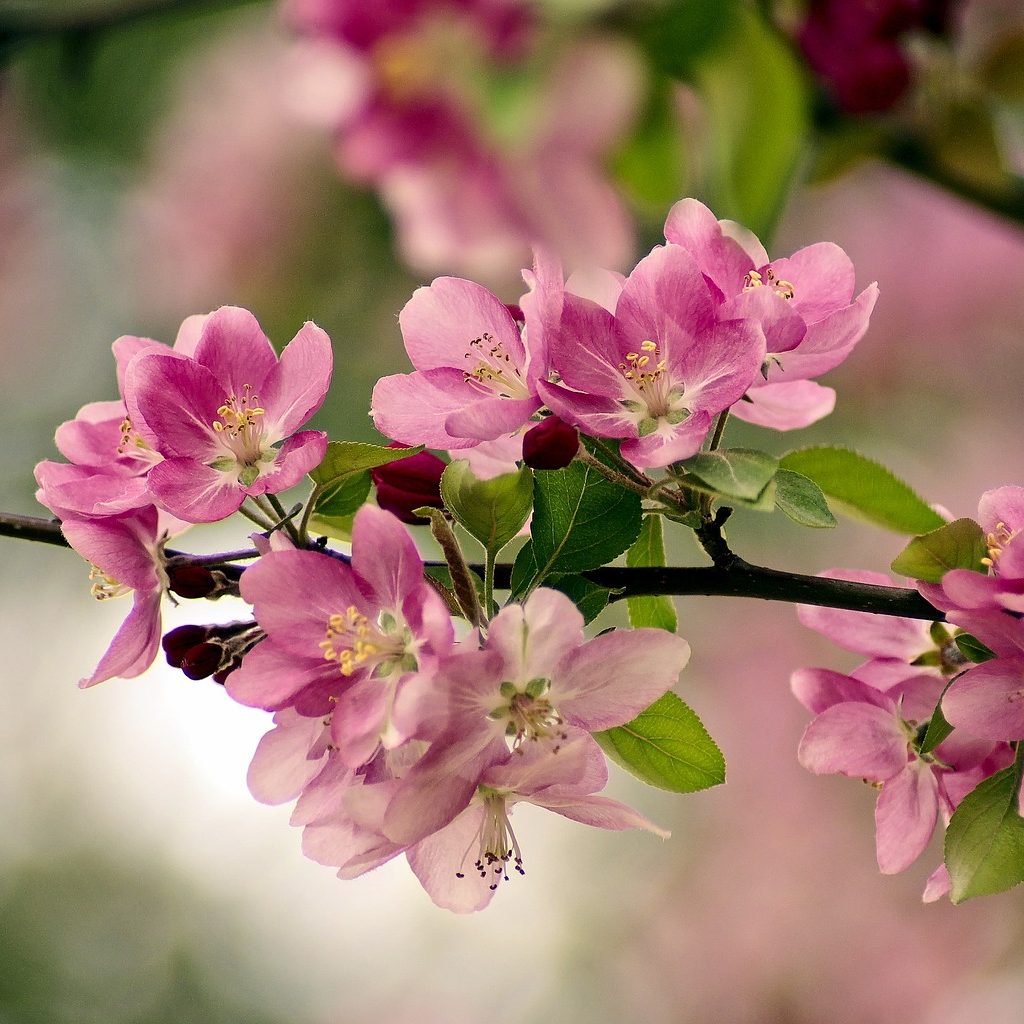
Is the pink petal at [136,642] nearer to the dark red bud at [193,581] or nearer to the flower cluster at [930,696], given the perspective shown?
the dark red bud at [193,581]

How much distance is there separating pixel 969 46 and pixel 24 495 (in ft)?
8.53

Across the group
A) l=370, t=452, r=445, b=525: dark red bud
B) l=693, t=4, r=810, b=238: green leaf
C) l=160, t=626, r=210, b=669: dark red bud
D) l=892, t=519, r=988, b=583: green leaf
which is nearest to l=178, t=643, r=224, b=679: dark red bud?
l=160, t=626, r=210, b=669: dark red bud

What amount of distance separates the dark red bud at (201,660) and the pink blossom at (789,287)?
0.92ft

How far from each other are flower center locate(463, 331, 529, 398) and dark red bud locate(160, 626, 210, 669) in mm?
173

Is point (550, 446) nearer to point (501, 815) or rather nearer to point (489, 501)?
point (489, 501)

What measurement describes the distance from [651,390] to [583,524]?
67 mm

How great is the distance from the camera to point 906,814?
630 millimetres

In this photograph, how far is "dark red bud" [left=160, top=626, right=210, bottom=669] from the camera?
0.59 m

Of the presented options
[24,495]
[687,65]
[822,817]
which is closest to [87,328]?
[24,495]

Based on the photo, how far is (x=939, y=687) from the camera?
2.12 feet

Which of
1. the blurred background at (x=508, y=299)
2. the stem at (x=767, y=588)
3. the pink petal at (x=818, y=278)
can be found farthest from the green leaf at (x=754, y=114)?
the stem at (x=767, y=588)

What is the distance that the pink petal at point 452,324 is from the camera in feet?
1.95

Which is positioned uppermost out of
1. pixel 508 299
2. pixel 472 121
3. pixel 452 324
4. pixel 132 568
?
pixel 452 324

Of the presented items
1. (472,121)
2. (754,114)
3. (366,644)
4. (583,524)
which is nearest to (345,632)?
(366,644)
